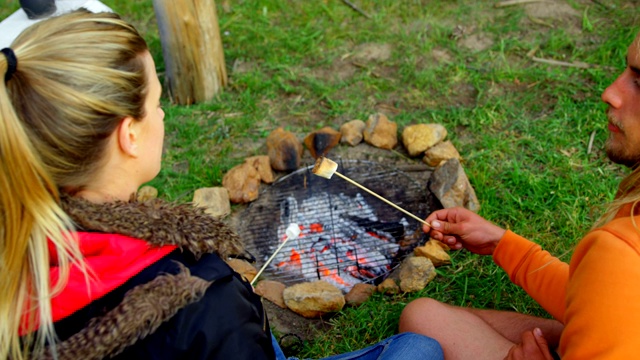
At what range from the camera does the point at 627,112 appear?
1767mm

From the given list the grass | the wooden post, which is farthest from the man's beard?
the wooden post

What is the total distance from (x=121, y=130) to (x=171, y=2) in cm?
249

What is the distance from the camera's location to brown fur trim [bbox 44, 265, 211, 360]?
1.38 meters

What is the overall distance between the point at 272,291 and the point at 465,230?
1.00 m

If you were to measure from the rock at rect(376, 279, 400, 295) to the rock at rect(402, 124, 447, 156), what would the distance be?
1.01m

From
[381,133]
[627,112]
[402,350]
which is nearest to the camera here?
[627,112]

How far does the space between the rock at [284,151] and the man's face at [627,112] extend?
198cm

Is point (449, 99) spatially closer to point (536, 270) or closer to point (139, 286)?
point (536, 270)

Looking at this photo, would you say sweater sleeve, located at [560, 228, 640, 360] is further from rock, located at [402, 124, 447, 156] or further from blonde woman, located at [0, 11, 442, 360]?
rock, located at [402, 124, 447, 156]

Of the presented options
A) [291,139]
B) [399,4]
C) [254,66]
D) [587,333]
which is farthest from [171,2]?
[587,333]

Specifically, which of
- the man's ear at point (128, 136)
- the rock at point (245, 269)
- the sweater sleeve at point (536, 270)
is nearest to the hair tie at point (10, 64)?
the man's ear at point (128, 136)

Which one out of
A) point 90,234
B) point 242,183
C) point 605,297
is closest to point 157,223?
point 90,234

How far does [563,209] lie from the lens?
3.12 meters

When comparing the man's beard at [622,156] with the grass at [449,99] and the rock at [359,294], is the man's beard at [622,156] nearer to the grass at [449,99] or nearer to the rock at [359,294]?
the grass at [449,99]
